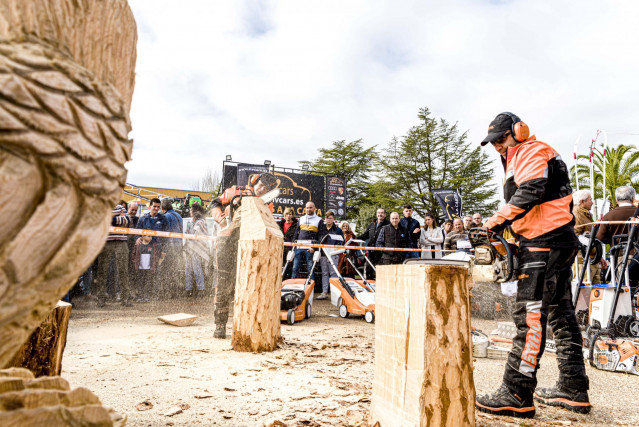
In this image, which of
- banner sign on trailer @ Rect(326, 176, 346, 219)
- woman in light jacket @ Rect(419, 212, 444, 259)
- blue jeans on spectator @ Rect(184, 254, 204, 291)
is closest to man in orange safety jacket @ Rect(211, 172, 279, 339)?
blue jeans on spectator @ Rect(184, 254, 204, 291)

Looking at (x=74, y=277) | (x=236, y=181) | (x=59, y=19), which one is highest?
(x=236, y=181)

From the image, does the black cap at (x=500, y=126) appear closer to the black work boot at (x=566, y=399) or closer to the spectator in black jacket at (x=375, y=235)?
the black work boot at (x=566, y=399)

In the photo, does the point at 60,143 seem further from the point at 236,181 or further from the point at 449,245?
the point at 236,181

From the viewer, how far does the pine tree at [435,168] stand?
2705 centimetres

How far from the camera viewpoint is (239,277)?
4098 millimetres

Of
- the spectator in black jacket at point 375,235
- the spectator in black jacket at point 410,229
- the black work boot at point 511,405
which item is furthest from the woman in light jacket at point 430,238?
the black work boot at point 511,405

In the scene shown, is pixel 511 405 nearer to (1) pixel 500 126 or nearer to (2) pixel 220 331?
(1) pixel 500 126

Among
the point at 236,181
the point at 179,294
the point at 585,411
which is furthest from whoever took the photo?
the point at 236,181

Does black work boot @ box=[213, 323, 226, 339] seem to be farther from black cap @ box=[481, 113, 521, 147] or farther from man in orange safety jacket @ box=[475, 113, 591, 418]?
black cap @ box=[481, 113, 521, 147]

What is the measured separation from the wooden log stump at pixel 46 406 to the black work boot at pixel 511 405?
2.55 m

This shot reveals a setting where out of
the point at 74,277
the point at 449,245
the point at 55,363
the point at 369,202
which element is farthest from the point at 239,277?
the point at 369,202

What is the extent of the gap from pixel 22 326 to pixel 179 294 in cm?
922

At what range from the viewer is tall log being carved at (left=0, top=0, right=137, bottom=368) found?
552 millimetres

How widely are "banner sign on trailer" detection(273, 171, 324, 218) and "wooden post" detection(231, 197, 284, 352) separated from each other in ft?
35.6
